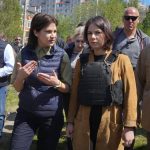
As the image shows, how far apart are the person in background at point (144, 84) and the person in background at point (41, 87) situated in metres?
0.66

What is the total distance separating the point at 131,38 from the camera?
18.4 ft

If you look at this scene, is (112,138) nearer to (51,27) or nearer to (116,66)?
(116,66)

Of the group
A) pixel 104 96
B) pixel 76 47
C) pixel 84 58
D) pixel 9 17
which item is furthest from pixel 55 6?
pixel 104 96

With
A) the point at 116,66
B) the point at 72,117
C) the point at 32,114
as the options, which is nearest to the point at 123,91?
the point at 116,66

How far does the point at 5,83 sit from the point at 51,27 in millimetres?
2745

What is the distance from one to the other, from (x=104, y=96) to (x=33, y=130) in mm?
807

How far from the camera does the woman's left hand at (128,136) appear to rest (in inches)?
149

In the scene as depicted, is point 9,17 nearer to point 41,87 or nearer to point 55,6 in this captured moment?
point 41,87

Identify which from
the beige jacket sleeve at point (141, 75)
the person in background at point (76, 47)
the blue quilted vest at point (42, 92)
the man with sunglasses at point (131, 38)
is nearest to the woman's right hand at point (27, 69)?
the blue quilted vest at point (42, 92)

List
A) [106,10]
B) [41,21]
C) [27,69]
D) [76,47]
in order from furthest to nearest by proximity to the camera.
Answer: [106,10], [76,47], [41,21], [27,69]

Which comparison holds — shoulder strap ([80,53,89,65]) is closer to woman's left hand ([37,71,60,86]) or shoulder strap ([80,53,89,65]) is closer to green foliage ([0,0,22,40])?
woman's left hand ([37,71,60,86])

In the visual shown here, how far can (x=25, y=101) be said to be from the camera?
164 inches

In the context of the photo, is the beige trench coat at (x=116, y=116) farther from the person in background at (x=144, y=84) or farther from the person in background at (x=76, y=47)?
the person in background at (x=76, y=47)

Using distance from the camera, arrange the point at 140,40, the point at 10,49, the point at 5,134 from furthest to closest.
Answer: the point at 5,134
the point at 10,49
the point at 140,40
